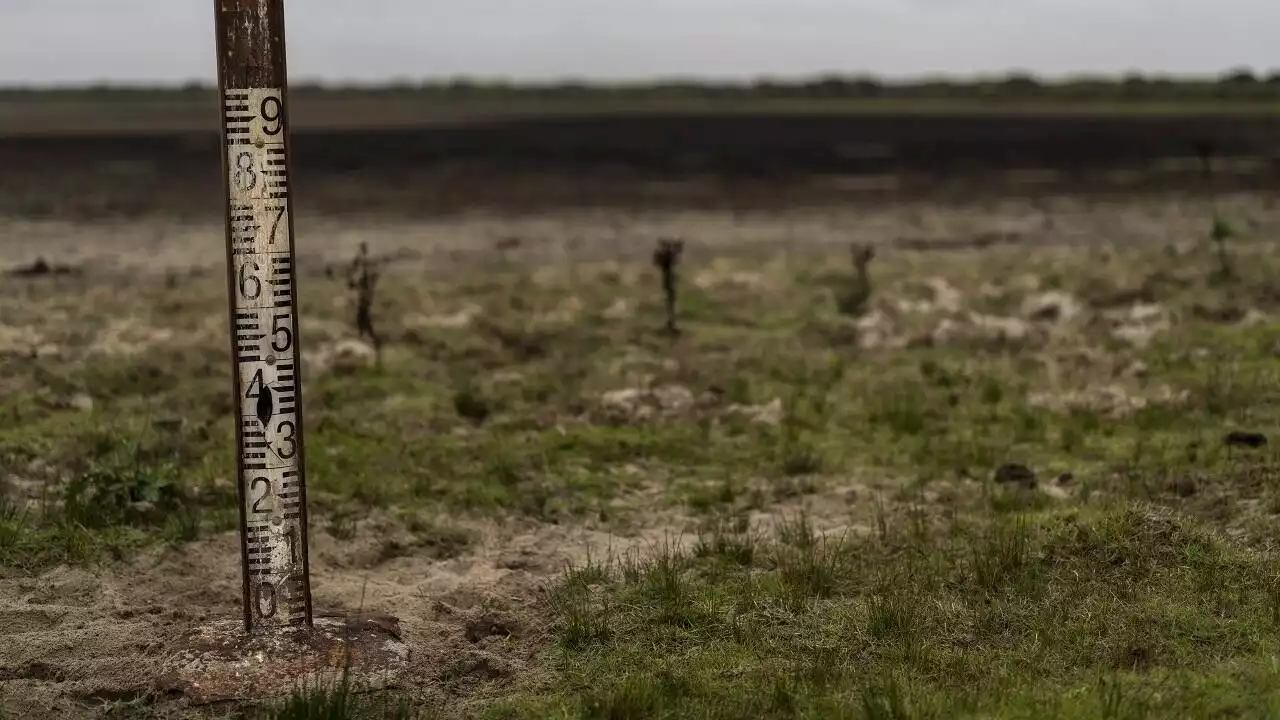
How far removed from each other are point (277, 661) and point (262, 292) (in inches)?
60.0

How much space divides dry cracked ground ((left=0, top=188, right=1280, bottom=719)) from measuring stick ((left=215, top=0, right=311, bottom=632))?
78cm

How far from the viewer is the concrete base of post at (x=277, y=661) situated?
16.5 feet

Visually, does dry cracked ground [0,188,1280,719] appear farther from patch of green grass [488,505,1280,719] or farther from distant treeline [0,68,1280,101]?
distant treeline [0,68,1280,101]

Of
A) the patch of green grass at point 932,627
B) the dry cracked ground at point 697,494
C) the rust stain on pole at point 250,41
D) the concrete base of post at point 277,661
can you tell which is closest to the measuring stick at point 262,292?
the rust stain on pole at point 250,41

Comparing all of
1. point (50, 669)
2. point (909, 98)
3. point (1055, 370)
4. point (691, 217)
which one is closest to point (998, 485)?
point (1055, 370)

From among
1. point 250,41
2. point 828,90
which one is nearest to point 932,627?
point 250,41

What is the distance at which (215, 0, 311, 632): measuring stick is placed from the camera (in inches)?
199

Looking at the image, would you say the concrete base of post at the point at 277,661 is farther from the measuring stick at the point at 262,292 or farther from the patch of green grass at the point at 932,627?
the patch of green grass at the point at 932,627

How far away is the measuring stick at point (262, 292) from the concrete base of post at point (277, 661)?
0.22 m

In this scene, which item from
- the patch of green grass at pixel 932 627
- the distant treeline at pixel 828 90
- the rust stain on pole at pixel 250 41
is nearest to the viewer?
the patch of green grass at pixel 932 627

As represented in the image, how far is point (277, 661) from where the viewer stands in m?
5.19

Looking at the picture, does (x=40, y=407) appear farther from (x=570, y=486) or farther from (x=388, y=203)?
(x=388, y=203)

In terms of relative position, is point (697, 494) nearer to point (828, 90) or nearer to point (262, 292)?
point (262, 292)

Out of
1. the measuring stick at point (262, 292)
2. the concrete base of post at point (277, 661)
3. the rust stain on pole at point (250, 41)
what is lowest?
the concrete base of post at point (277, 661)
